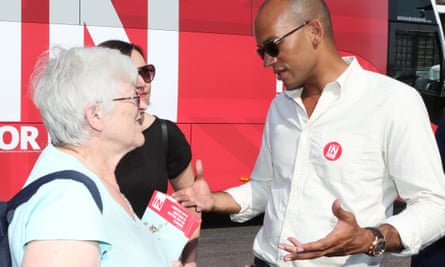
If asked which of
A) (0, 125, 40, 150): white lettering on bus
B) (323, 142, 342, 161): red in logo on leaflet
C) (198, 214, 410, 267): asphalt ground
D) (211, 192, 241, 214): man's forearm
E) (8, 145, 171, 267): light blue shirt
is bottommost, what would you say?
(198, 214, 410, 267): asphalt ground

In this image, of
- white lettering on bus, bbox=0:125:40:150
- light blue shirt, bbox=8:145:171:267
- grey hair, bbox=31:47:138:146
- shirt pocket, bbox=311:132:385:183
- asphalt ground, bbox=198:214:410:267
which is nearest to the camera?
light blue shirt, bbox=8:145:171:267

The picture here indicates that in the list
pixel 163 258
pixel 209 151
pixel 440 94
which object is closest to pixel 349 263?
pixel 163 258

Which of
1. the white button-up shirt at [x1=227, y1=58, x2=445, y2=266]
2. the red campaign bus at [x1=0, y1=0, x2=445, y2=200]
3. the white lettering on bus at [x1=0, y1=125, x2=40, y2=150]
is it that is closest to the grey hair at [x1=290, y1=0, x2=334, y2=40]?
the white button-up shirt at [x1=227, y1=58, x2=445, y2=266]

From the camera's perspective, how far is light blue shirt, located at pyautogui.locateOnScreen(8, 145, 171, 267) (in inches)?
53.9

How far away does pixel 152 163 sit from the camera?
2.68m

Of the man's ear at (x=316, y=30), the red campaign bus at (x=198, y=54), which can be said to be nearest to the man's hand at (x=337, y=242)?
the man's ear at (x=316, y=30)

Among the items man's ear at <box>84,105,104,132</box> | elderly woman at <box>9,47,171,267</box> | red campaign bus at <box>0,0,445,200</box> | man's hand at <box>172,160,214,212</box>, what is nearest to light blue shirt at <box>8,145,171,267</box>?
elderly woman at <box>9,47,171,267</box>

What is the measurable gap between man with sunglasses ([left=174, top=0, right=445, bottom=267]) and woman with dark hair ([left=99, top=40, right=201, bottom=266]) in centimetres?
44

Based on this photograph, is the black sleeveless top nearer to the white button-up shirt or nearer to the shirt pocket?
the white button-up shirt

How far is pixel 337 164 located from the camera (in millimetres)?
2033

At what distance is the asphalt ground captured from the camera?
5.64 m

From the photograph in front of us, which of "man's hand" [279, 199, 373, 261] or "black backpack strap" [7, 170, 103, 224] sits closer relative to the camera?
"black backpack strap" [7, 170, 103, 224]

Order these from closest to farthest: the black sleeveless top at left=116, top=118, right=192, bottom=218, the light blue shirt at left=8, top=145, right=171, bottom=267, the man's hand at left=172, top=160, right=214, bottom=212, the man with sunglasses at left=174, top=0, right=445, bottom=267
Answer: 1. the light blue shirt at left=8, top=145, right=171, bottom=267
2. the man with sunglasses at left=174, top=0, right=445, bottom=267
3. the man's hand at left=172, top=160, right=214, bottom=212
4. the black sleeveless top at left=116, top=118, right=192, bottom=218

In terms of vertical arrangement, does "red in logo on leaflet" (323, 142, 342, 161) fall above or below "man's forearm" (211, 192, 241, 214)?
above
